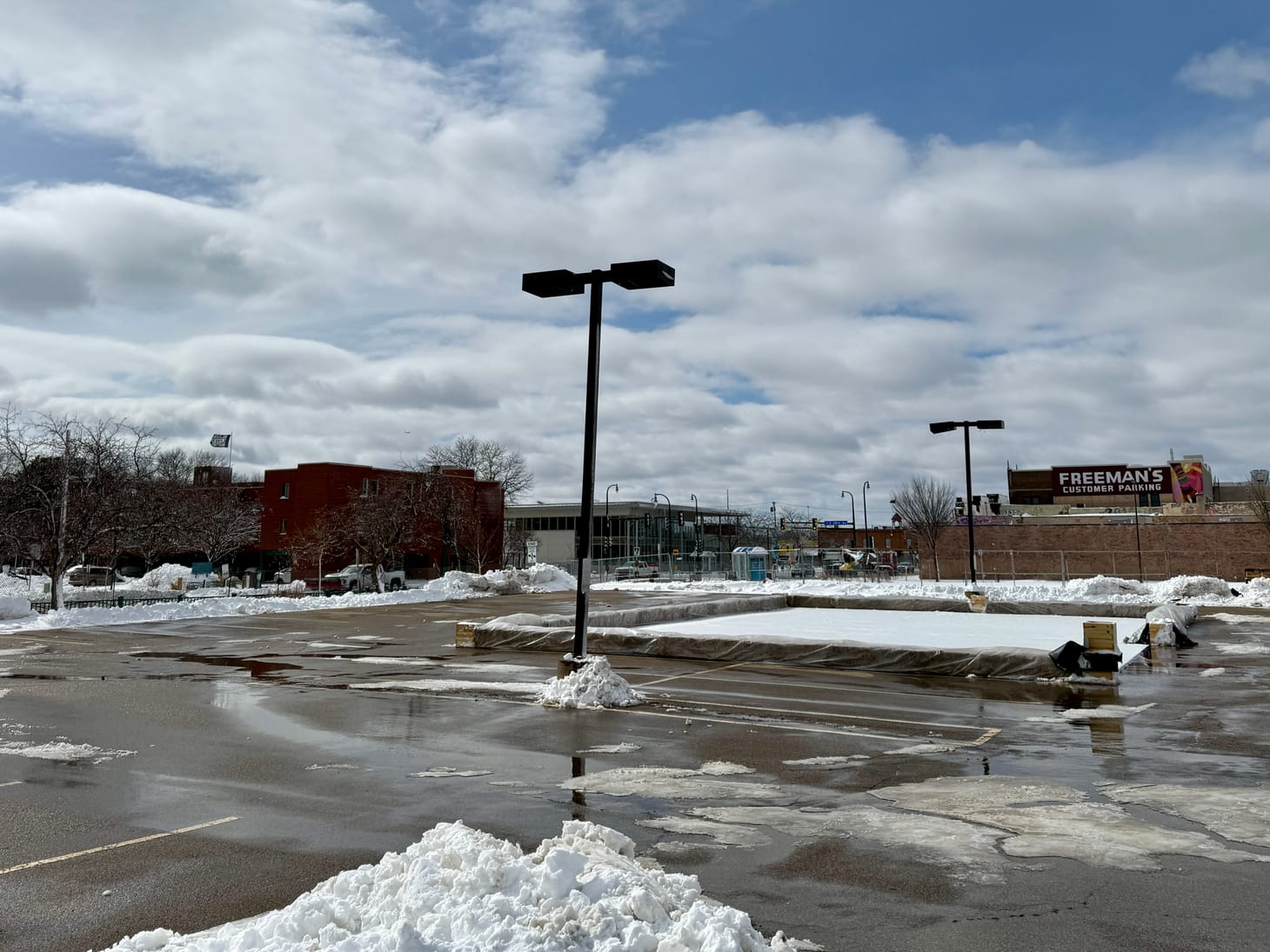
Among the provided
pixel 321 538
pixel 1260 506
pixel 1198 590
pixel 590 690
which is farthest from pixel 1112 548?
pixel 590 690

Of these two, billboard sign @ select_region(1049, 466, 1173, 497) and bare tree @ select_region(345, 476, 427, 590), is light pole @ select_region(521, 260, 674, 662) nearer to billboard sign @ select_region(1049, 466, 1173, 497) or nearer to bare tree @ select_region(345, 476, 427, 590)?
bare tree @ select_region(345, 476, 427, 590)

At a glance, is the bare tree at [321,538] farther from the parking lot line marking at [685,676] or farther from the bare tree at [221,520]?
the parking lot line marking at [685,676]

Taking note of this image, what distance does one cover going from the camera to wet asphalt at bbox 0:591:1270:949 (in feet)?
17.1

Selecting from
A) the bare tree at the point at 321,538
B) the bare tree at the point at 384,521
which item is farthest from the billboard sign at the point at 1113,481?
the bare tree at the point at 321,538

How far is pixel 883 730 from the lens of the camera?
1131 cm

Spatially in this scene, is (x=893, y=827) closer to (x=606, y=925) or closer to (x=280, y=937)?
(x=606, y=925)

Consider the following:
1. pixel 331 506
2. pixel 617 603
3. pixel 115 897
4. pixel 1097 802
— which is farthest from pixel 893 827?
pixel 331 506

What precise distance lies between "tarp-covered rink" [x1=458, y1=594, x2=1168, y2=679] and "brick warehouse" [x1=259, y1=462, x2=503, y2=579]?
36761mm

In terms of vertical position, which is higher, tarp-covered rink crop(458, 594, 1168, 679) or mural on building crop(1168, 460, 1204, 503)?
mural on building crop(1168, 460, 1204, 503)

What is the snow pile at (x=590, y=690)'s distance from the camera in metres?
12.8

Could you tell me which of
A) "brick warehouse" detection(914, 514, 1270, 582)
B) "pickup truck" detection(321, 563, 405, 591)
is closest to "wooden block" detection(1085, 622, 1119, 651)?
"pickup truck" detection(321, 563, 405, 591)

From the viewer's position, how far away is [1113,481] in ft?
244

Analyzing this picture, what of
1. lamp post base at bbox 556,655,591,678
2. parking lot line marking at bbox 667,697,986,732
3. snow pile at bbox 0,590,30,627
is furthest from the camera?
snow pile at bbox 0,590,30,627

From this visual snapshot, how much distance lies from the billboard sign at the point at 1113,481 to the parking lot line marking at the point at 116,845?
76530 millimetres
